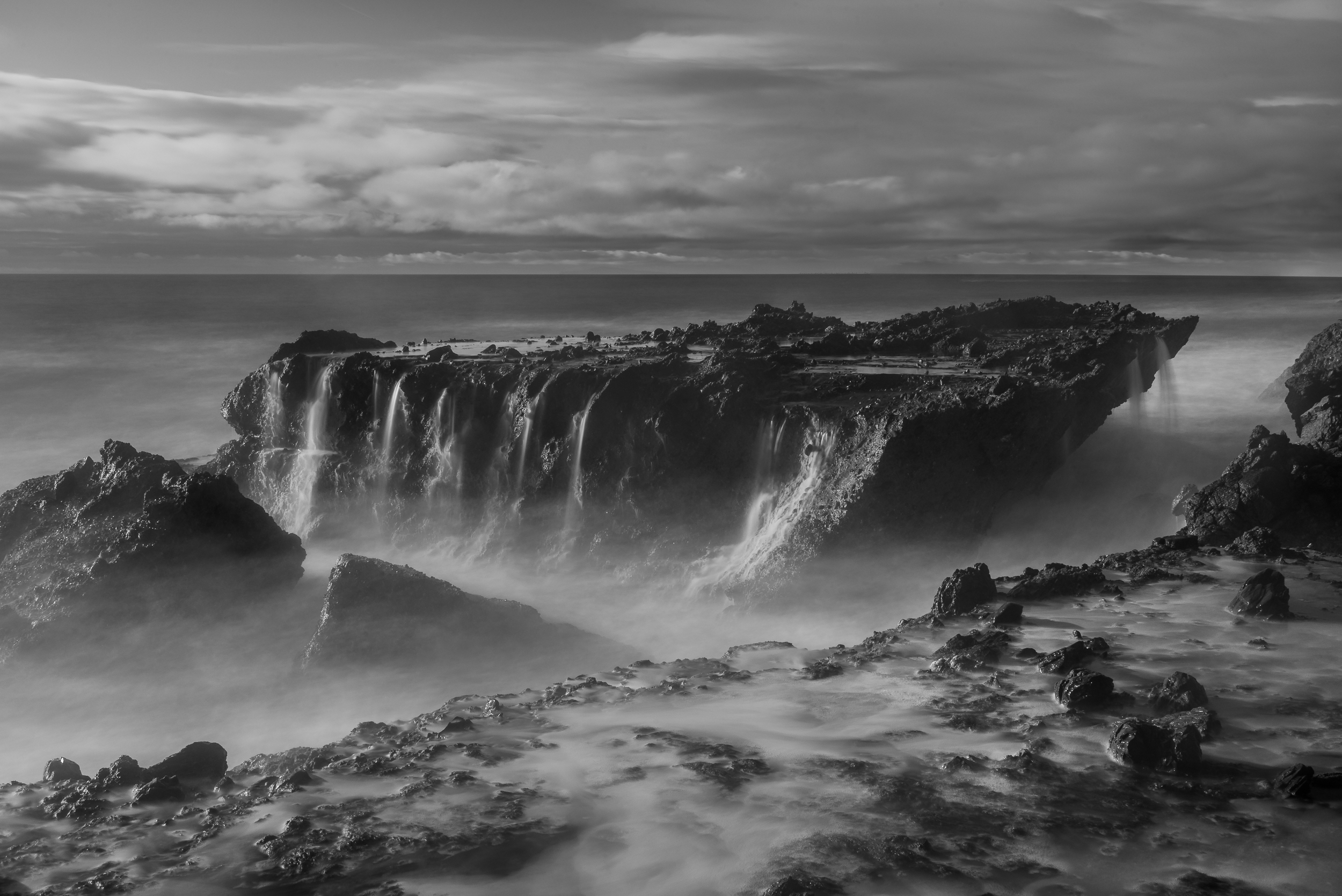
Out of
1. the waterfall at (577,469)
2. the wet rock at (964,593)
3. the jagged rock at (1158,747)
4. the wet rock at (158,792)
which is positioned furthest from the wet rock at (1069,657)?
the waterfall at (577,469)

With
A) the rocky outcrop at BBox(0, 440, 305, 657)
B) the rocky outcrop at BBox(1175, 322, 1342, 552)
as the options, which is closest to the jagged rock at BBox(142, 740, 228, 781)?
the rocky outcrop at BBox(0, 440, 305, 657)

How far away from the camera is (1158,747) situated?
1363cm

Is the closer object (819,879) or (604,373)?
(819,879)

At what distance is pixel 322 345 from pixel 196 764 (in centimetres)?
2840

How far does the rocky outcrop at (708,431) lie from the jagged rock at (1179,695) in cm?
1110

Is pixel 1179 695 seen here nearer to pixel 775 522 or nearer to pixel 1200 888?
pixel 1200 888

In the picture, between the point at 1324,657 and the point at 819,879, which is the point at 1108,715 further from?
the point at 819,879

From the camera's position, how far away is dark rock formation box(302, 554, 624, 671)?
77.6 feet

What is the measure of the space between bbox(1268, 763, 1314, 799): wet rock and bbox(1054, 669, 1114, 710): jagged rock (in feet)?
9.02

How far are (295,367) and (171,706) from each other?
17.1 m

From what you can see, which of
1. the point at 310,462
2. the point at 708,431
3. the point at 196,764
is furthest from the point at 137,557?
the point at 708,431

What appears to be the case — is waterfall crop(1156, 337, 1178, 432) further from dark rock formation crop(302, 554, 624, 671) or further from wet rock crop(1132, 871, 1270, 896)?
wet rock crop(1132, 871, 1270, 896)

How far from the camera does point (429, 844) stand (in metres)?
12.2

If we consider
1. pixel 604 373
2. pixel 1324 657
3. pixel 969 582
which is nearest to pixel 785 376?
pixel 604 373
